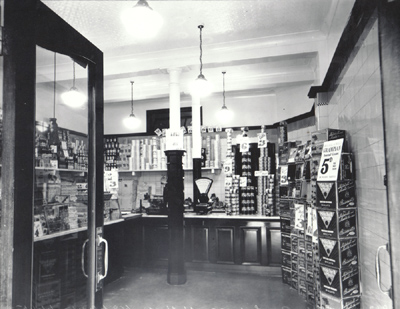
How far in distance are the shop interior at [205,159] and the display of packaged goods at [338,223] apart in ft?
0.04

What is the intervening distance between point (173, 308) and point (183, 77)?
4.06 m

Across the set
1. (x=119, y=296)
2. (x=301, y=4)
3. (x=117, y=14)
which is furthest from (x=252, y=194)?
(x=117, y=14)

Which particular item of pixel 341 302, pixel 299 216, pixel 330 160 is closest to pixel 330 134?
pixel 330 160

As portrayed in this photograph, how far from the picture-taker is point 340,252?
2.90 m

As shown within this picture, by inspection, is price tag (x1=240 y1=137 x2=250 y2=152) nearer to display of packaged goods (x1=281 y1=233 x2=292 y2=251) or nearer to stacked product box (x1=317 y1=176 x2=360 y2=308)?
display of packaged goods (x1=281 y1=233 x2=292 y2=251)

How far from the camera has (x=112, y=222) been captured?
5262 millimetres

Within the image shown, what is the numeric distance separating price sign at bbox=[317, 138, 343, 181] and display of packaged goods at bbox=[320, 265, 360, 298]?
813 millimetres

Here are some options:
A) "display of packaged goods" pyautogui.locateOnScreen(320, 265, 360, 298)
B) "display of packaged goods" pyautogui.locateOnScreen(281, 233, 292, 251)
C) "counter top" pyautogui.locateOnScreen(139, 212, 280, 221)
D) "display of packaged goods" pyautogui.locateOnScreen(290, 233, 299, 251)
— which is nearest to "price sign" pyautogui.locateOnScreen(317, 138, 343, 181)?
"display of packaged goods" pyautogui.locateOnScreen(320, 265, 360, 298)

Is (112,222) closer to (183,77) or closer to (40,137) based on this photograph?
(40,137)

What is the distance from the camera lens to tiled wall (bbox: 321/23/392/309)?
2.40 meters

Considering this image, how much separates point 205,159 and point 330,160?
14.2ft

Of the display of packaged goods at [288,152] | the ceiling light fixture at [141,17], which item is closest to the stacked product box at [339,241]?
the display of packaged goods at [288,152]

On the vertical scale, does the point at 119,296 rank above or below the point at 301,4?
below

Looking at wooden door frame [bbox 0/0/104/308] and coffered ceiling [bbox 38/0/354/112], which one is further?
coffered ceiling [bbox 38/0/354/112]
